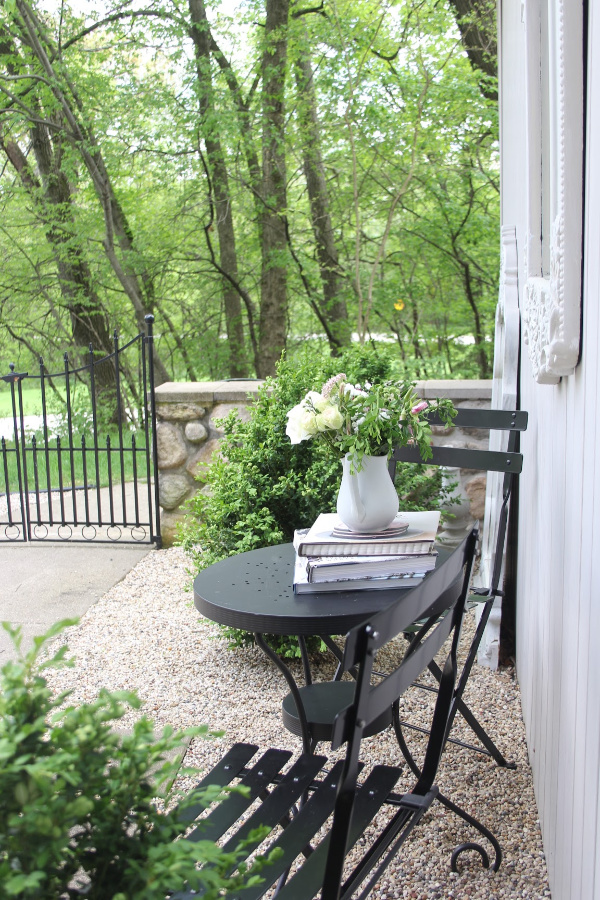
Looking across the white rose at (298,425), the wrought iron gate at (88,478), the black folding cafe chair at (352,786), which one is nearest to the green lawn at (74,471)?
the wrought iron gate at (88,478)

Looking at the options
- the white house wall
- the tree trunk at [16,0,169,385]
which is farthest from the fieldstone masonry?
the tree trunk at [16,0,169,385]

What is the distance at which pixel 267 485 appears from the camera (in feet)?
11.6

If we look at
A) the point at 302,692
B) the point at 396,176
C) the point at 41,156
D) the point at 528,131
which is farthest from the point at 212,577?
the point at 41,156

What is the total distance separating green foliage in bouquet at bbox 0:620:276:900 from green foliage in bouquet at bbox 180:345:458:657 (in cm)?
229

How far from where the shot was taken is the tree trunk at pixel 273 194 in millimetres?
8258

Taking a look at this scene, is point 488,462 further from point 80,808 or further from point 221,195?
point 221,195

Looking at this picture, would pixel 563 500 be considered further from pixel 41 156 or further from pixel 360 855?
pixel 41 156

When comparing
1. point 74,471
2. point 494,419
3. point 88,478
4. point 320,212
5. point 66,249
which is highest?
point 320,212

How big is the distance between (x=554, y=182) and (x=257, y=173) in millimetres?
7847

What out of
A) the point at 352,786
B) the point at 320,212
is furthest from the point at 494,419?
the point at 320,212

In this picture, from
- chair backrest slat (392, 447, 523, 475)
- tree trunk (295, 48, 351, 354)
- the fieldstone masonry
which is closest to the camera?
chair backrest slat (392, 447, 523, 475)

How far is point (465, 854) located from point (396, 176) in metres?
7.97

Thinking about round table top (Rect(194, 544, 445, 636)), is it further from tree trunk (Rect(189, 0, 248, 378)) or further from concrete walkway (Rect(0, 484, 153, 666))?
tree trunk (Rect(189, 0, 248, 378))

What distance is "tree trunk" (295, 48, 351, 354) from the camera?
28.0 ft
